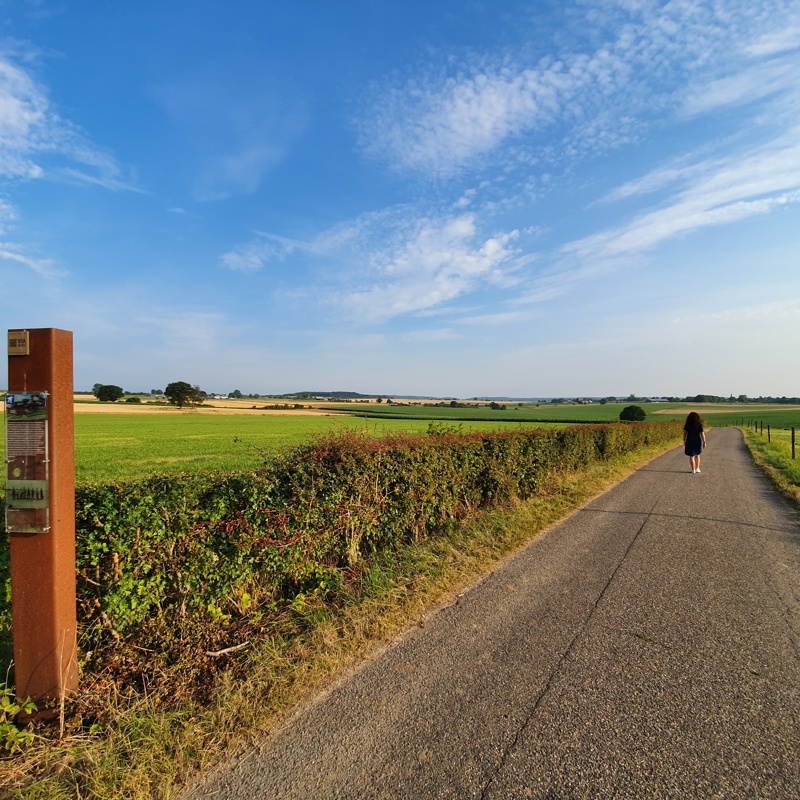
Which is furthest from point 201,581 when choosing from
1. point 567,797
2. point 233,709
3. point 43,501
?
point 567,797

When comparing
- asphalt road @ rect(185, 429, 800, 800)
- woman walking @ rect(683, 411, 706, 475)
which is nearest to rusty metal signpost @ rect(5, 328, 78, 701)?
asphalt road @ rect(185, 429, 800, 800)

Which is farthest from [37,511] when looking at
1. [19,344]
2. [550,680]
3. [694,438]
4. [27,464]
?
[694,438]

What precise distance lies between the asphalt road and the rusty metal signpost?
1250mm

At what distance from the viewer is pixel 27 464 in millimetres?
2529

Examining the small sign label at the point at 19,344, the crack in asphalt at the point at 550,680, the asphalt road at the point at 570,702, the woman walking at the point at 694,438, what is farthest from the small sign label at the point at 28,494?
the woman walking at the point at 694,438

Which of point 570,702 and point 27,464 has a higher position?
point 27,464

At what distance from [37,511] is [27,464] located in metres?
0.27

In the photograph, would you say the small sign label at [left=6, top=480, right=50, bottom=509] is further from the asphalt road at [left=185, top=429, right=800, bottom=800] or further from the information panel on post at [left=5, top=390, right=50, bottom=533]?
the asphalt road at [left=185, top=429, right=800, bottom=800]

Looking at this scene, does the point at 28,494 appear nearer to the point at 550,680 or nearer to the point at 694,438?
the point at 550,680

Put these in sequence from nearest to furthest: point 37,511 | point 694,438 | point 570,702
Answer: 1. point 37,511
2. point 570,702
3. point 694,438

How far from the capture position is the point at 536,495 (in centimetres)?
887

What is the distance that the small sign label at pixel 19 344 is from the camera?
101 inches

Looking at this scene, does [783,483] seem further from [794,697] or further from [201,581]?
[201,581]

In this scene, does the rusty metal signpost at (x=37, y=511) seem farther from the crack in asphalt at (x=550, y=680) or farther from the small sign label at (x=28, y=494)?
the crack in asphalt at (x=550, y=680)
